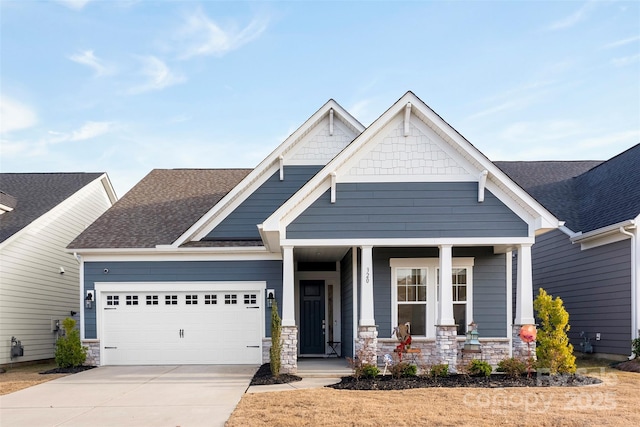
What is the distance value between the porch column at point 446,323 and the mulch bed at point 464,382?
69cm

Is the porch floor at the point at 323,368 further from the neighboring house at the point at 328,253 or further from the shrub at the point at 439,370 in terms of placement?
the shrub at the point at 439,370

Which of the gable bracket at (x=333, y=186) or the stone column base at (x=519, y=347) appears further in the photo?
the gable bracket at (x=333, y=186)

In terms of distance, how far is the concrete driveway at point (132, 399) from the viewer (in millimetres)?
8789

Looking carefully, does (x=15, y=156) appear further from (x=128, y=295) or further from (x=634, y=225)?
(x=634, y=225)

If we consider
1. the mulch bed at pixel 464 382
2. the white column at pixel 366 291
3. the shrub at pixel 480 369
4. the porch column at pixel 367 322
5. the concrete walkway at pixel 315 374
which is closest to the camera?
the mulch bed at pixel 464 382

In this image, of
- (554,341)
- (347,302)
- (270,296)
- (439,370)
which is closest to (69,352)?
(270,296)

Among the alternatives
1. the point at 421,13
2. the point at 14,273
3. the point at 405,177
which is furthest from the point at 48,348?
the point at 421,13

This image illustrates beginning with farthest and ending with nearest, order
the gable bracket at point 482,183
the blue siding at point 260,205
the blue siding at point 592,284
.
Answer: the blue siding at point 260,205 → the blue siding at point 592,284 → the gable bracket at point 482,183

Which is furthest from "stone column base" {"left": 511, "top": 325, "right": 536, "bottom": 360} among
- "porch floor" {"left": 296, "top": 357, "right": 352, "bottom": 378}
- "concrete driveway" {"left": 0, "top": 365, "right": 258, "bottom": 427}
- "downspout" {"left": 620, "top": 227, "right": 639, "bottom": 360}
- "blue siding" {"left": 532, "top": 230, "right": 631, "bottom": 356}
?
"concrete driveway" {"left": 0, "top": 365, "right": 258, "bottom": 427}

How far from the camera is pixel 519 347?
12945 millimetres

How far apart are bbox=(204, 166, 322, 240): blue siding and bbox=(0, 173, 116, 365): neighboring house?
5475 mm

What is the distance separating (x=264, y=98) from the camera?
1795 centimetres

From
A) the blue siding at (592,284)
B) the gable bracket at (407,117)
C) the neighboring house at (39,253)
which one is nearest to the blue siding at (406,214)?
the gable bracket at (407,117)

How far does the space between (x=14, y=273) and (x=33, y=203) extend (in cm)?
272
